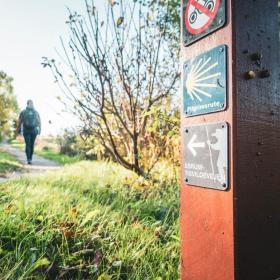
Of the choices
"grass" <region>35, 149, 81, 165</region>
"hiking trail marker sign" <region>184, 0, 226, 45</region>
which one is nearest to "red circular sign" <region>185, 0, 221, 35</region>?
"hiking trail marker sign" <region>184, 0, 226, 45</region>

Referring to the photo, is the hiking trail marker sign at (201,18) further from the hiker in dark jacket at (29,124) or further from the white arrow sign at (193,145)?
the hiker in dark jacket at (29,124)

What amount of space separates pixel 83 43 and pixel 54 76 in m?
0.60

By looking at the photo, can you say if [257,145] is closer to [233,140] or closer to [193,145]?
[233,140]

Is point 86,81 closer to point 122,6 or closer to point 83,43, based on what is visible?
point 83,43

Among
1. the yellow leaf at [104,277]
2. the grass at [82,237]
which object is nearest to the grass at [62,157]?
the grass at [82,237]

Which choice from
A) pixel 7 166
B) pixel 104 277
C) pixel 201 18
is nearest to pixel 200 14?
pixel 201 18

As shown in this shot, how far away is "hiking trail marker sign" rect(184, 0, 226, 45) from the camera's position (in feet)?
4.40

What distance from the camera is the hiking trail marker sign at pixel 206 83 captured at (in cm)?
131

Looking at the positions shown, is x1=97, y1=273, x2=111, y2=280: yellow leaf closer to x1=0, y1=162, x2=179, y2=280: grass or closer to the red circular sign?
x1=0, y1=162, x2=179, y2=280: grass

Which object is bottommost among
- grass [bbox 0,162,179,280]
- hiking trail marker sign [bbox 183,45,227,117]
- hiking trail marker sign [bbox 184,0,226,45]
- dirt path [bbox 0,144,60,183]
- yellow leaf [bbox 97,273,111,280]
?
yellow leaf [bbox 97,273,111,280]

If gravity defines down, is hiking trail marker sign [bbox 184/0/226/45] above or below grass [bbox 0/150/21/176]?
above

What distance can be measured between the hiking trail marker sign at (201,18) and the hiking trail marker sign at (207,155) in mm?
443

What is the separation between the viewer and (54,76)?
163 inches

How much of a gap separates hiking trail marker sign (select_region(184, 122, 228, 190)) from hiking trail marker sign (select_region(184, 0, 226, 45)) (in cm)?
44
